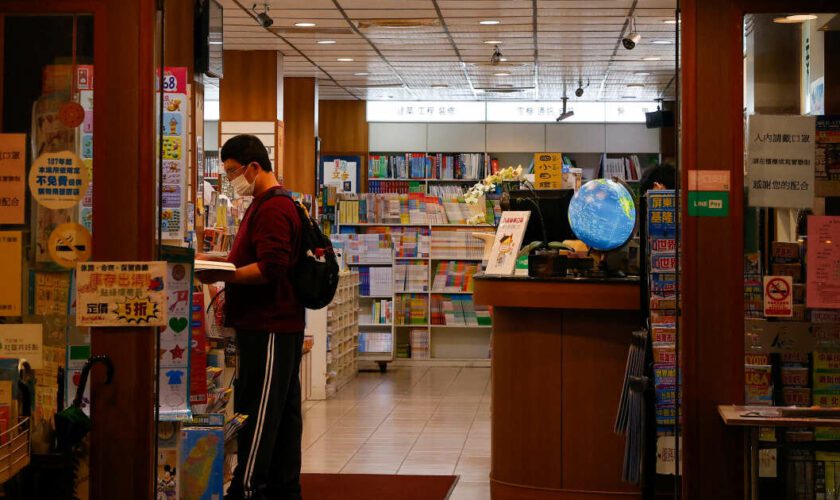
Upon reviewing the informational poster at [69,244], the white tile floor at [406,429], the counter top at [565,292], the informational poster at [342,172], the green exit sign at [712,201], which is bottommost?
the white tile floor at [406,429]

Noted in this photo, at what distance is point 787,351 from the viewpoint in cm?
311

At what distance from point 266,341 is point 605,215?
194cm

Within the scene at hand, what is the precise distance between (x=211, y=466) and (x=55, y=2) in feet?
5.76

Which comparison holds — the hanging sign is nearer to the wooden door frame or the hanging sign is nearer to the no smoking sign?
the wooden door frame

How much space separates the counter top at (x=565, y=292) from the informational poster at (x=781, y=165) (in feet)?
6.40

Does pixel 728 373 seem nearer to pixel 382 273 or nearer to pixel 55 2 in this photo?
pixel 55 2

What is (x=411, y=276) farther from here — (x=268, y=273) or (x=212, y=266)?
(x=212, y=266)

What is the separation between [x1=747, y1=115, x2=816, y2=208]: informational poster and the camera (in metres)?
3.08

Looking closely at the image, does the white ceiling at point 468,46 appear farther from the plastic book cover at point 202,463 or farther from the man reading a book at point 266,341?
the plastic book cover at point 202,463

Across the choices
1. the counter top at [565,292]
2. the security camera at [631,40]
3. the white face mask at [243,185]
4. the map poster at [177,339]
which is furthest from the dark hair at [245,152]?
the security camera at [631,40]

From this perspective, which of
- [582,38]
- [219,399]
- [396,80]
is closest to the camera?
[219,399]

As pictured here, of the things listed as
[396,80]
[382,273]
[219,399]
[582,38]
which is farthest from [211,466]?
[396,80]

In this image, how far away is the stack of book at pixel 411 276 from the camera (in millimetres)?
11977

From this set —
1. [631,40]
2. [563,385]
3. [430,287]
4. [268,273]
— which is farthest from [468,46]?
[268,273]
